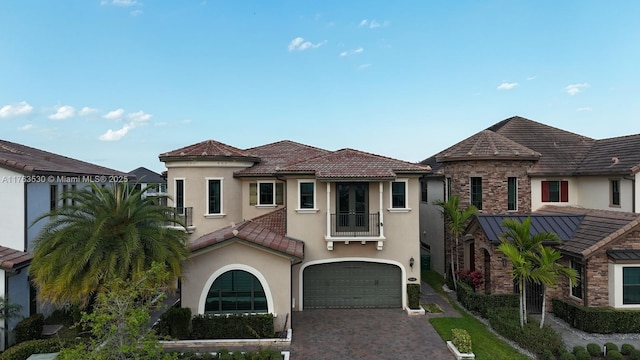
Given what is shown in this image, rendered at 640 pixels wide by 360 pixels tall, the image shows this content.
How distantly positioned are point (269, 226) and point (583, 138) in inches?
793

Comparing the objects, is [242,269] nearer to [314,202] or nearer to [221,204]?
[314,202]

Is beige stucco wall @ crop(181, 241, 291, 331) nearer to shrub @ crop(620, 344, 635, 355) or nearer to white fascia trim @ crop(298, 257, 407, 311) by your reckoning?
white fascia trim @ crop(298, 257, 407, 311)

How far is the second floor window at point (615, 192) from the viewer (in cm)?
1861

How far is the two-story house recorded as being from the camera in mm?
14547

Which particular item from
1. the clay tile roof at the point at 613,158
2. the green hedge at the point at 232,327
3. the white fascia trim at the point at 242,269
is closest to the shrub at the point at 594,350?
the clay tile roof at the point at 613,158

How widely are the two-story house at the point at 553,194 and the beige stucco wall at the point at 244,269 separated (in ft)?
30.4

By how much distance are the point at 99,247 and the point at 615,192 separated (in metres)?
23.1

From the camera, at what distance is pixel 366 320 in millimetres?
15414

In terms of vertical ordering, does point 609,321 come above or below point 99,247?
below

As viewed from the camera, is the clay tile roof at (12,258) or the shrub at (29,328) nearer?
the clay tile roof at (12,258)

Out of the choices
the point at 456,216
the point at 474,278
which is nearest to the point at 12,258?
the point at 474,278

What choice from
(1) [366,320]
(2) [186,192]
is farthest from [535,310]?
(2) [186,192]

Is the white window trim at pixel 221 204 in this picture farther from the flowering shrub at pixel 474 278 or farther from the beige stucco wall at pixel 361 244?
the flowering shrub at pixel 474 278

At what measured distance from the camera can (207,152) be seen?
64.1ft
